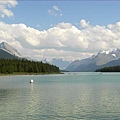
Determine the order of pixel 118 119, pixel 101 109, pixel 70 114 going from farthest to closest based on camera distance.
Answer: pixel 101 109 → pixel 70 114 → pixel 118 119

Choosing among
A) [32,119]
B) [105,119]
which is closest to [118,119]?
[105,119]

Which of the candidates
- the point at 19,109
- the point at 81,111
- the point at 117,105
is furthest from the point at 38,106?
the point at 117,105

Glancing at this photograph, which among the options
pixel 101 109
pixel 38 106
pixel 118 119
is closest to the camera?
pixel 118 119

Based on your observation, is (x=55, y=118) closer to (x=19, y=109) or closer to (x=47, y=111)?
(x=47, y=111)

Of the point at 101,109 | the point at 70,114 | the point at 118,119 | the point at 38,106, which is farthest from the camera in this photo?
the point at 38,106

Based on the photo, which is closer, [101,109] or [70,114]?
[70,114]

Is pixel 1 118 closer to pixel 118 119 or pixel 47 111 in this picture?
pixel 47 111

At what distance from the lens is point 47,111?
4925 cm

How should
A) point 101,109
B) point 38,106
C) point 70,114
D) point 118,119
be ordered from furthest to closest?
point 38,106 < point 101,109 < point 70,114 < point 118,119

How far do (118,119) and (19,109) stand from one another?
59.3ft

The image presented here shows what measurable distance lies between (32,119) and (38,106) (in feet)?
39.3

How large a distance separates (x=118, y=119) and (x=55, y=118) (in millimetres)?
8962

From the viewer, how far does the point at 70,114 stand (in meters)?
46.4

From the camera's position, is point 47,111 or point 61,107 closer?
point 47,111
